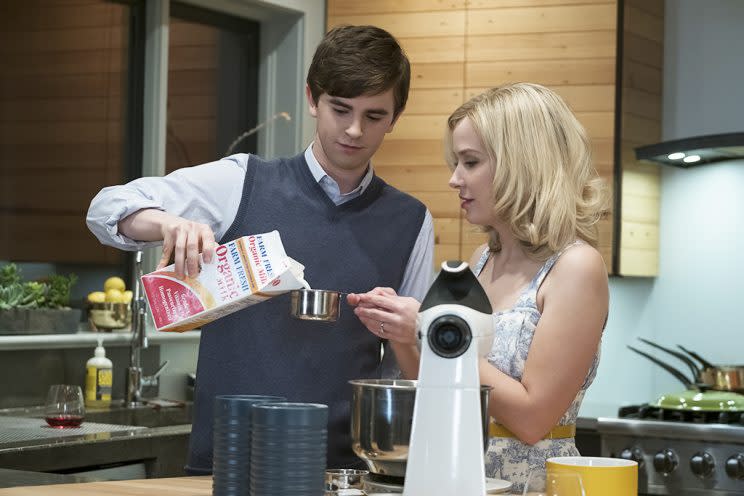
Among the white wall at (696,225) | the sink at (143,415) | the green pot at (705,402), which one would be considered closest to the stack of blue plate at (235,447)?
the sink at (143,415)

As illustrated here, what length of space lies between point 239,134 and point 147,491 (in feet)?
10.0

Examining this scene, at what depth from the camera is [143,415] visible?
12.0 feet

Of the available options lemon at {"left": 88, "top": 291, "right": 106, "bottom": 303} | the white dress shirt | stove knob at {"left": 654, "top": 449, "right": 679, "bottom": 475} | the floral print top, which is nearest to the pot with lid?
stove knob at {"left": 654, "top": 449, "right": 679, "bottom": 475}

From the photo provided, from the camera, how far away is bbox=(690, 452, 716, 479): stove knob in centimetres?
350

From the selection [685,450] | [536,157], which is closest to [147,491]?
[536,157]

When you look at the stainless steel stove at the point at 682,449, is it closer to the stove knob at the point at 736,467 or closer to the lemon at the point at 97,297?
the stove knob at the point at 736,467

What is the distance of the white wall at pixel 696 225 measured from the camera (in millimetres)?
4254

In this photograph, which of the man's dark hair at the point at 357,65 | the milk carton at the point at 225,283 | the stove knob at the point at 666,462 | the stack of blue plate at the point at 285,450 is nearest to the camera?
the stack of blue plate at the point at 285,450

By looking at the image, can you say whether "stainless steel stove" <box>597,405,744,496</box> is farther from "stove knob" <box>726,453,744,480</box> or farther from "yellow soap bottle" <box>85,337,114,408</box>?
"yellow soap bottle" <box>85,337,114,408</box>

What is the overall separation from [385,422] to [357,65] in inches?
30.8

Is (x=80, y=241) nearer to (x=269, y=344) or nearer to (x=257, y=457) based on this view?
(x=269, y=344)

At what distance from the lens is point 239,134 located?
15.3ft

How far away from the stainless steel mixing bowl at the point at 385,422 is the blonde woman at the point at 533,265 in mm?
215

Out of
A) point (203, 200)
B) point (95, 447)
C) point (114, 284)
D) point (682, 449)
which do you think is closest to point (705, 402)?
point (682, 449)
